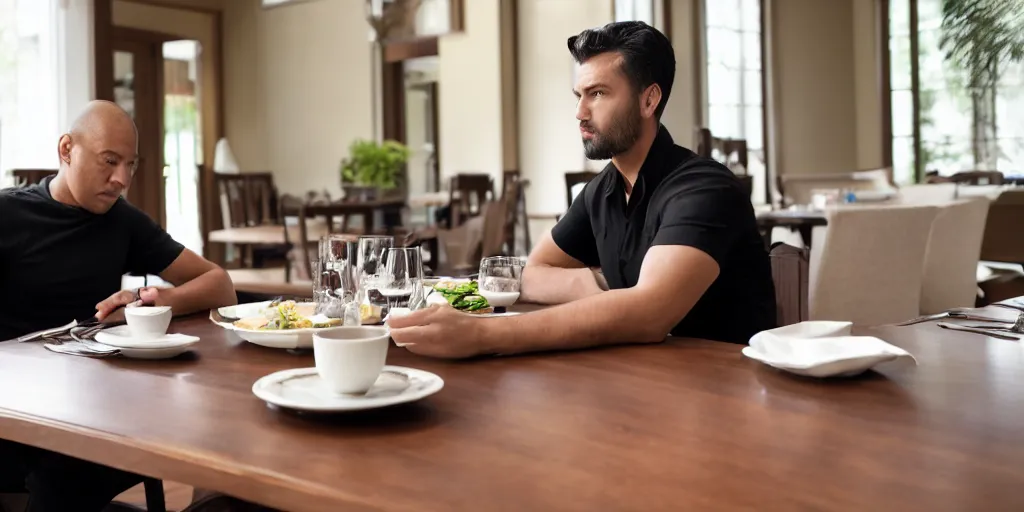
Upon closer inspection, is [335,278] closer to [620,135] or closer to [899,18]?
[620,135]

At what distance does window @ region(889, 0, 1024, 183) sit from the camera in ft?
31.7

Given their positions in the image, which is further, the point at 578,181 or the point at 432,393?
the point at 578,181

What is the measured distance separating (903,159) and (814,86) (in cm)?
131

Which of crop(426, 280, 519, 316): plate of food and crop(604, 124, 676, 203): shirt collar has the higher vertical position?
crop(604, 124, 676, 203): shirt collar

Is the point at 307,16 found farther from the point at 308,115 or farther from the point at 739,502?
the point at 739,502

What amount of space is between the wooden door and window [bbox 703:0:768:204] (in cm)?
582

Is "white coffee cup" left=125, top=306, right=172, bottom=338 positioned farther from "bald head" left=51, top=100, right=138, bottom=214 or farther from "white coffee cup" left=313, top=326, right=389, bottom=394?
"bald head" left=51, top=100, right=138, bottom=214

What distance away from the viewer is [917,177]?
10.3 metres

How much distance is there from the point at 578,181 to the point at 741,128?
395 centimetres

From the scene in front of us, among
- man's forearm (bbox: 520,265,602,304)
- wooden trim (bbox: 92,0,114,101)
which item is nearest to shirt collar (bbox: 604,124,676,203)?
man's forearm (bbox: 520,265,602,304)

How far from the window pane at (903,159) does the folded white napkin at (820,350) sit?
389 inches

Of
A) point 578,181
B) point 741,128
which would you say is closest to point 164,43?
point 578,181

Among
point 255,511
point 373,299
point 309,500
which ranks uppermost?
point 373,299

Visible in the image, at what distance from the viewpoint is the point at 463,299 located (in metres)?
1.69
